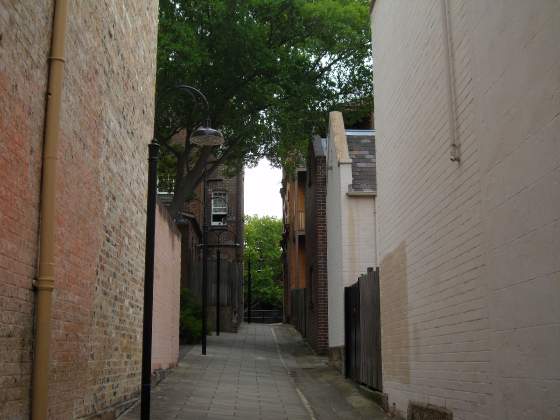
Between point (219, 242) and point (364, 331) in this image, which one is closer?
point (364, 331)

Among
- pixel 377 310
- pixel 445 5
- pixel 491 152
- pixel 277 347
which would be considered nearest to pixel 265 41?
pixel 277 347

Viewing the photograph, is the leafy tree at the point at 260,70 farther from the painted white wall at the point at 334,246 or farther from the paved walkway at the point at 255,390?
the paved walkway at the point at 255,390

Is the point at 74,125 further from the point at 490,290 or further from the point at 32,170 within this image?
the point at 490,290

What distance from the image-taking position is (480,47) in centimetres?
657

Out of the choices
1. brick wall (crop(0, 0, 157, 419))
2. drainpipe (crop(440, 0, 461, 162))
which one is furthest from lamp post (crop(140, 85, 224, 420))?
drainpipe (crop(440, 0, 461, 162))

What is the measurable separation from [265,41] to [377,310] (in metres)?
12.0

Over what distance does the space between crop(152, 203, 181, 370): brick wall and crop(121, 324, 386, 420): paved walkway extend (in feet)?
1.76

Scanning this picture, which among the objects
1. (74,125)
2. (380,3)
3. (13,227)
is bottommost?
(13,227)

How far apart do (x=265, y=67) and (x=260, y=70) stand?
1.03ft

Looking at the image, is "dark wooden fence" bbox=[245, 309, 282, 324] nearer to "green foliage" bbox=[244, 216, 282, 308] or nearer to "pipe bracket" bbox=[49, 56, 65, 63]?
"green foliage" bbox=[244, 216, 282, 308]

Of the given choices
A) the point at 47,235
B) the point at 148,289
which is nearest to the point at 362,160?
the point at 148,289

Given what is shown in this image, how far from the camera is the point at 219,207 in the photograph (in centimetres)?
4053

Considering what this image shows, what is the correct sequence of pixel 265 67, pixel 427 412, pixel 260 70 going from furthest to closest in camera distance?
pixel 260 70 → pixel 265 67 → pixel 427 412

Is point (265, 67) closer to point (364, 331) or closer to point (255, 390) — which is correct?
point (364, 331)
